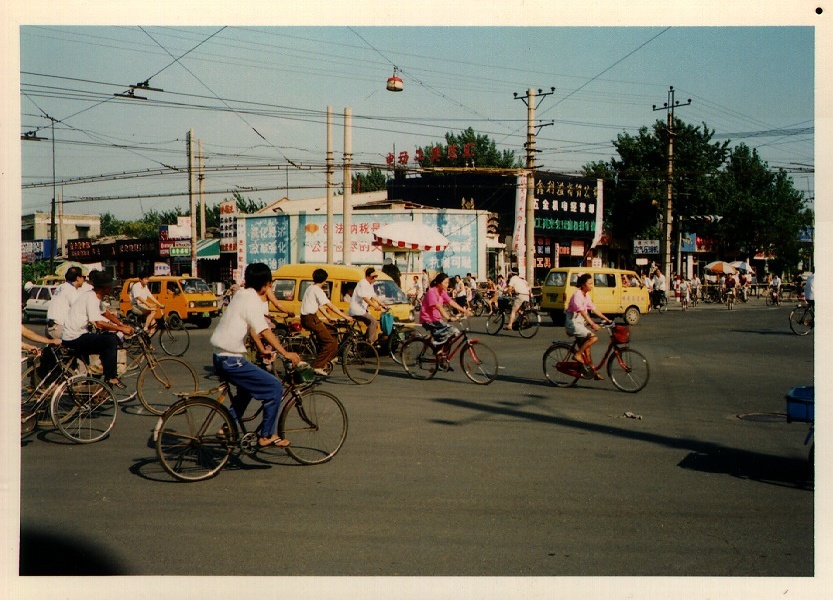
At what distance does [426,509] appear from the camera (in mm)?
5340

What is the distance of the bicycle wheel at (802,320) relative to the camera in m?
19.7

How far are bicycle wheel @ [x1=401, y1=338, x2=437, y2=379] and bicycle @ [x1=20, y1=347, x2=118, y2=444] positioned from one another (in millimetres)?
5244

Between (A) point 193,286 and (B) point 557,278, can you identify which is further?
(A) point 193,286

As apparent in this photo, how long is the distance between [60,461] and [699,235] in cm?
4424

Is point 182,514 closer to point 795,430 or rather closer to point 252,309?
point 252,309

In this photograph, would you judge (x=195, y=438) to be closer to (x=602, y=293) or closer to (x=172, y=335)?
(x=172, y=335)

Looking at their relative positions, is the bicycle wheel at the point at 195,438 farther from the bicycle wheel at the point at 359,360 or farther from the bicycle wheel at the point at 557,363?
the bicycle wheel at the point at 557,363

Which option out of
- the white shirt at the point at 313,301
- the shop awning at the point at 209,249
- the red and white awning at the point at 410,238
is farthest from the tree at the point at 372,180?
the white shirt at the point at 313,301

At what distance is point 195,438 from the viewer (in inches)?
241

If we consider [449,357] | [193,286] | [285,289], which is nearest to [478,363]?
[449,357]

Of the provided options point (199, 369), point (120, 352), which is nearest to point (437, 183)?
point (199, 369)

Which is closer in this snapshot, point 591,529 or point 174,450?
point 591,529

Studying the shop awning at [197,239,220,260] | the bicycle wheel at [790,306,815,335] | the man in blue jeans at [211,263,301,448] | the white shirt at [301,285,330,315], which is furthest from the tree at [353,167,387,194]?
the man in blue jeans at [211,263,301,448]

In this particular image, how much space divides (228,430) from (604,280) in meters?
19.3
